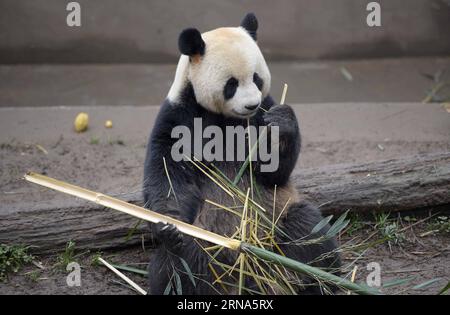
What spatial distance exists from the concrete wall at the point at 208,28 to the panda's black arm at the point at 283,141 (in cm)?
572

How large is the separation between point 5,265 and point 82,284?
27.1 inches

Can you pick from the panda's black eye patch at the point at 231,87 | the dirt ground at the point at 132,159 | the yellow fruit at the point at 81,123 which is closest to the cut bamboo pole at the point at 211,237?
the dirt ground at the point at 132,159

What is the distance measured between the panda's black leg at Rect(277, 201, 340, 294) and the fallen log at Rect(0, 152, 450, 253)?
2.91 ft

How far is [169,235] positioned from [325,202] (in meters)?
1.95

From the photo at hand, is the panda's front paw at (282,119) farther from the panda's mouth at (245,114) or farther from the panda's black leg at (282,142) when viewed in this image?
the panda's mouth at (245,114)

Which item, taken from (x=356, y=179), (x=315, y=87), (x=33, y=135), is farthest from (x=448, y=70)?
(x=33, y=135)

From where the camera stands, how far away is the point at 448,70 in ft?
34.3

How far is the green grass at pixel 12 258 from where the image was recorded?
5414mm

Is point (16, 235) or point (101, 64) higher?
point (101, 64)

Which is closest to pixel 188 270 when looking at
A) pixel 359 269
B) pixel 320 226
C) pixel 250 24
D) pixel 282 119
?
pixel 320 226

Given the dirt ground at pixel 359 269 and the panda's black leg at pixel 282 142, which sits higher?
the panda's black leg at pixel 282 142
